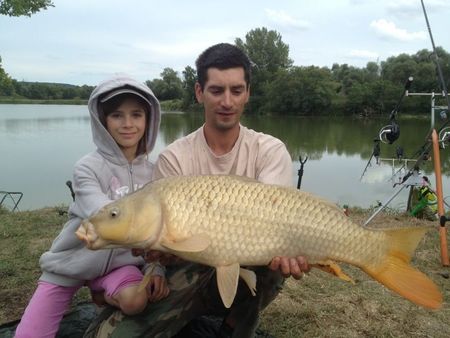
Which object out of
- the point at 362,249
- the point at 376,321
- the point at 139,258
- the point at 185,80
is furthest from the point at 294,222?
the point at 185,80

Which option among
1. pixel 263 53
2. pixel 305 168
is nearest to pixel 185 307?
pixel 305 168

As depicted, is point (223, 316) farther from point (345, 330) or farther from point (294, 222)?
point (294, 222)

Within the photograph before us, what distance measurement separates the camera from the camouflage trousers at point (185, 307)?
5.16 feet

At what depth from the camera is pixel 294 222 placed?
4.46ft

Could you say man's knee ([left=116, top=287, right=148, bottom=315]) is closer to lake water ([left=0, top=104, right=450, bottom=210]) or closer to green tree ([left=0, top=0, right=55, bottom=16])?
lake water ([left=0, top=104, right=450, bottom=210])

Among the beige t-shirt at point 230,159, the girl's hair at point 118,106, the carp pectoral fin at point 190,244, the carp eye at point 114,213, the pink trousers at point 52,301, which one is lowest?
the pink trousers at point 52,301

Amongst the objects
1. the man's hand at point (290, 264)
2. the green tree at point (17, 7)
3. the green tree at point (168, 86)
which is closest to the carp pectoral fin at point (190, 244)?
the man's hand at point (290, 264)

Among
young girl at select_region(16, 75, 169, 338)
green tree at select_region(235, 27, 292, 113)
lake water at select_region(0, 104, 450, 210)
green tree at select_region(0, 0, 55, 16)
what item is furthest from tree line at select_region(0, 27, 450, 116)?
young girl at select_region(16, 75, 169, 338)

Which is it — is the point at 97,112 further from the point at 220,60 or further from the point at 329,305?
the point at 329,305

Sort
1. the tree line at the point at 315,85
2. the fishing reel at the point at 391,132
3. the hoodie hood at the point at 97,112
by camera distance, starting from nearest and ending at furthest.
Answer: the hoodie hood at the point at 97,112 → the fishing reel at the point at 391,132 → the tree line at the point at 315,85

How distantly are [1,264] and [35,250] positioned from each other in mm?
321

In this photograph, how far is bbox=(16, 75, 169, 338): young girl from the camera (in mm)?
1620

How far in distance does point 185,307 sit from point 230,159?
2.03ft

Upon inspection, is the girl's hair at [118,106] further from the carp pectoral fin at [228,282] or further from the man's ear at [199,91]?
the carp pectoral fin at [228,282]
